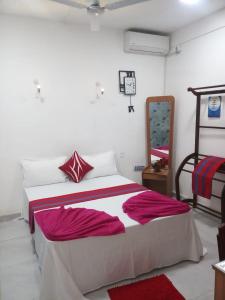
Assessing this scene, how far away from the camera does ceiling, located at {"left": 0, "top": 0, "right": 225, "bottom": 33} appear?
291 centimetres

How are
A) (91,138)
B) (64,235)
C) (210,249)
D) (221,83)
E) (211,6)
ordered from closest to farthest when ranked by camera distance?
(64,235)
(210,249)
(211,6)
(221,83)
(91,138)

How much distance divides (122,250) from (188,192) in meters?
2.22

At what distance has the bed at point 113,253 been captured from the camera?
1.90m

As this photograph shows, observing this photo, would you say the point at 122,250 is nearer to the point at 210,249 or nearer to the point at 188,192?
the point at 210,249

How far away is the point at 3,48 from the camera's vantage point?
321 centimetres

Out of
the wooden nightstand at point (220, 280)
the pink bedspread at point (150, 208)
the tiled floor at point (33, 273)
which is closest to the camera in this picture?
the wooden nightstand at point (220, 280)

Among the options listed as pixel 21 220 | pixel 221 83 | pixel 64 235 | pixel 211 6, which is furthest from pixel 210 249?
pixel 211 6

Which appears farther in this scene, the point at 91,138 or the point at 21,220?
the point at 91,138

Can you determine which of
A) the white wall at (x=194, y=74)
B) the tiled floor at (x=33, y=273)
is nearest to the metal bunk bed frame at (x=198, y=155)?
the white wall at (x=194, y=74)

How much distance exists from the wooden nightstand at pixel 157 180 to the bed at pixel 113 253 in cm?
144

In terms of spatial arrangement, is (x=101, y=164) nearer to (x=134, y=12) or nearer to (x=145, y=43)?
(x=145, y=43)

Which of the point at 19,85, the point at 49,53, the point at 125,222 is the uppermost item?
the point at 49,53

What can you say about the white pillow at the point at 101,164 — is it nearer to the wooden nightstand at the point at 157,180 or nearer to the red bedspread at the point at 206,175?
the wooden nightstand at the point at 157,180

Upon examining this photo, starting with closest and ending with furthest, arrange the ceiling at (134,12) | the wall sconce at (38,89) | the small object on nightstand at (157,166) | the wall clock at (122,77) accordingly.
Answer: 1. the ceiling at (134,12)
2. the wall sconce at (38,89)
3. the wall clock at (122,77)
4. the small object on nightstand at (157,166)
